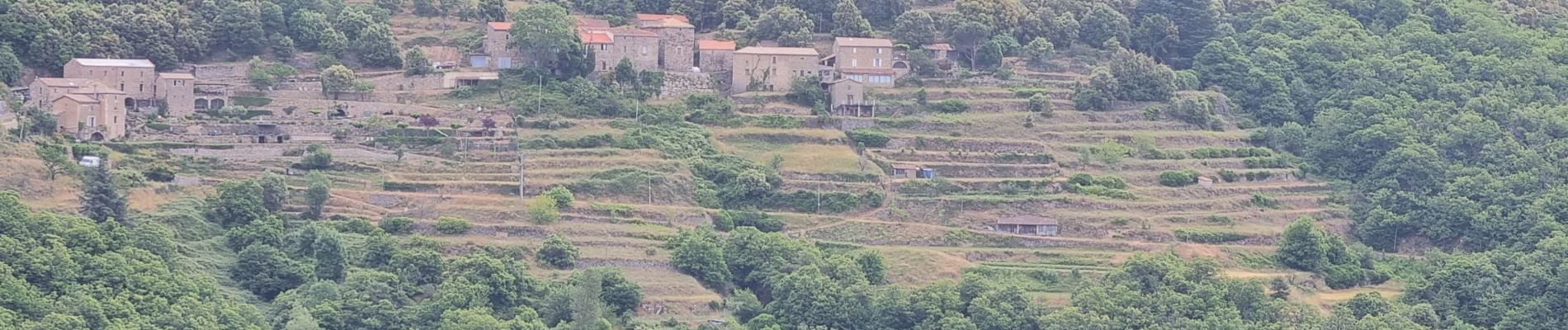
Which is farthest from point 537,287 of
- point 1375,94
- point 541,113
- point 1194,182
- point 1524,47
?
point 1524,47

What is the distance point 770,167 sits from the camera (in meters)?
74.9

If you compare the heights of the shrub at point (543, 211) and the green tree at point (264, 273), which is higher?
the shrub at point (543, 211)

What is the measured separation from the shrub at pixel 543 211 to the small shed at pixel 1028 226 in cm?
1045

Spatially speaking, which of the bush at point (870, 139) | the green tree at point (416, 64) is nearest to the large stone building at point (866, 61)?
the bush at point (870, 139)

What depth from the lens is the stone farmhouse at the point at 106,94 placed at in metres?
71.4

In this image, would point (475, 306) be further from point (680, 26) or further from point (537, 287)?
point (680, 26)

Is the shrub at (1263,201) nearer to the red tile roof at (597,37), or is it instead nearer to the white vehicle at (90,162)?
the red tile roof at (597,37)

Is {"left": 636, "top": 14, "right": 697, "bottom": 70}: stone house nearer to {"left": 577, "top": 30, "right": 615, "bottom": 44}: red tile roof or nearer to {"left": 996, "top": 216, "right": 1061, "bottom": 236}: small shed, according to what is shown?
{"left": 577, "top": 30, "right": 615, "bottom": 44}: red tile roof

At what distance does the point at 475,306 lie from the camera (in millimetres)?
66250

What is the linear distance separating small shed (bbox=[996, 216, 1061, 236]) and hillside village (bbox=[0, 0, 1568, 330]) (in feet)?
0.36

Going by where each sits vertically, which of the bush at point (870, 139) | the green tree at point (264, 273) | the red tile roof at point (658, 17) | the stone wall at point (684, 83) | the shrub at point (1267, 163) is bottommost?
the green tree at point (264, 273)

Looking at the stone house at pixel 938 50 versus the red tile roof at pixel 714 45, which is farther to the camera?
the stone house at pixel 938 50

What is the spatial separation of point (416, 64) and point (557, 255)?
991cm

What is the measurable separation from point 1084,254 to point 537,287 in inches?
519
